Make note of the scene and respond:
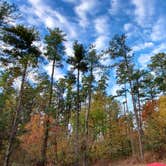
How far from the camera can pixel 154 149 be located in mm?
26562

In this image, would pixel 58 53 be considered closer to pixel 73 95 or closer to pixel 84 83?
pixel 84 83

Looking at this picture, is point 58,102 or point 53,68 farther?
point 58,102

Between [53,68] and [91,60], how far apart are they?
175 inches

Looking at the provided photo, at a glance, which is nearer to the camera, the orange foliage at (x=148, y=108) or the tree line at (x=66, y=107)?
the tree line at (x=66, y=107)

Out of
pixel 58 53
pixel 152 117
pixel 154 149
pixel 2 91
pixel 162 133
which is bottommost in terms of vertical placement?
pixel 154 149

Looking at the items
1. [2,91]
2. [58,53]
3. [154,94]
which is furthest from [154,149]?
[2,91]

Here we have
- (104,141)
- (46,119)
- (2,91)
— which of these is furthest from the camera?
(104,141)

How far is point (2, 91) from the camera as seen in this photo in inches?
1115

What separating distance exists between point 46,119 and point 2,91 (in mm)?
10683

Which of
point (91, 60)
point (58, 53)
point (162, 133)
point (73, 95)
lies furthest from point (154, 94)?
point (58, 53)

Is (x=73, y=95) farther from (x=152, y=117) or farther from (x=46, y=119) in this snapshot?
(x=46, y=119)

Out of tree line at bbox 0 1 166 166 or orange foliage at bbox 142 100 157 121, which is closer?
tree line at bbox 0 1 166 166

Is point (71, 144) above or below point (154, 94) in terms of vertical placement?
below

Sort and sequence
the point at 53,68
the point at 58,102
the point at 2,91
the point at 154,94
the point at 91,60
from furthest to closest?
1. the point at 58,102
2. the point at 154,94
3. the point at 2,91
4. the point at 91,60
5. the point at 53,68
